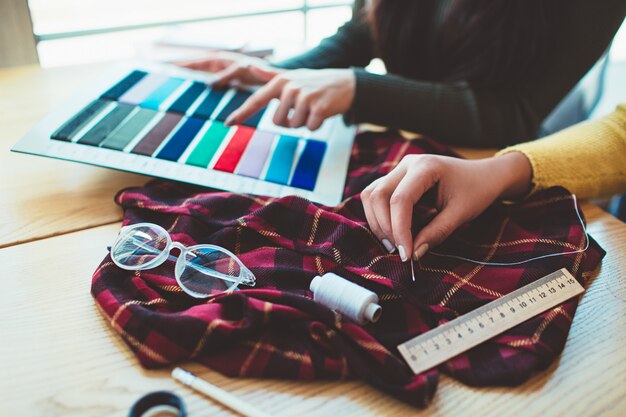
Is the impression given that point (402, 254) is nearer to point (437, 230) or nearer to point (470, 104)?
point (437, 230)

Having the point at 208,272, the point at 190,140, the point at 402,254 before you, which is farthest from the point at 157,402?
the point at 190,140

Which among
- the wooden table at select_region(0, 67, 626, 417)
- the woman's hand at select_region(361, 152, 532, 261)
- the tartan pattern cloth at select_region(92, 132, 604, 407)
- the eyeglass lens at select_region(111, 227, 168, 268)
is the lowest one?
the wooden table at select_region(0, 67, 626, 417)

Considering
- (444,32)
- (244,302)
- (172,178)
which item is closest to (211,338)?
(244,302)

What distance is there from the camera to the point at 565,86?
0.89 metres

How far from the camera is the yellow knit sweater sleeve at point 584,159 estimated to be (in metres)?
0.74

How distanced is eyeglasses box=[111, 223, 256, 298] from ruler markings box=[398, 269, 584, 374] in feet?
0.65

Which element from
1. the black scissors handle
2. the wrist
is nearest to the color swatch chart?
the wrist

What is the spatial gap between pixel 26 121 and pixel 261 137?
44 cm

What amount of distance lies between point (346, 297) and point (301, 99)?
16.0 inches

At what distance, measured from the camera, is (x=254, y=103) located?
825mm

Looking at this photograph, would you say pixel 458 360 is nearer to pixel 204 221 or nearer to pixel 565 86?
pixel 204 221

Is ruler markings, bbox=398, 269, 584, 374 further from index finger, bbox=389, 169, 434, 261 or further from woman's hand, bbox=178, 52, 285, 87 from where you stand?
woman's hand, bbox=178, 52, 285, 87

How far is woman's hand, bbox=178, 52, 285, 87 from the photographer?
956 millimetres

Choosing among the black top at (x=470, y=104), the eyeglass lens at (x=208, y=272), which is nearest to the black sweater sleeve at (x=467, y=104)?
the black top at (x=470, y=104)
